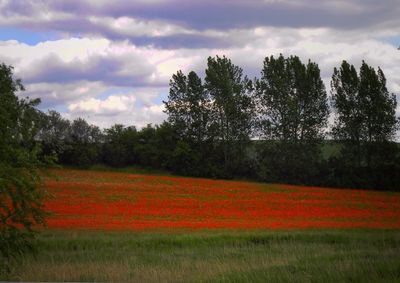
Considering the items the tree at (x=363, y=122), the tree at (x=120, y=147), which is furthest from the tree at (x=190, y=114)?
the tree at (x=363, y=122)

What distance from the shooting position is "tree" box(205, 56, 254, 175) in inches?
3187

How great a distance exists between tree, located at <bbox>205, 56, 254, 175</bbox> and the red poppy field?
30.1 meters

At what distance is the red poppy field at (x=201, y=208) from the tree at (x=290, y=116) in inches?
874

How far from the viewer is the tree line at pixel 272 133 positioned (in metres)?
69.4

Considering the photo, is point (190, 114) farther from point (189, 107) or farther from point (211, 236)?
point (211, 236)

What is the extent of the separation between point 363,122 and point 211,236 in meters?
53.4

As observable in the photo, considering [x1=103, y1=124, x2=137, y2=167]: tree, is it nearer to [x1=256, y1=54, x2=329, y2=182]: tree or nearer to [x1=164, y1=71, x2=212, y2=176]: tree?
[x1=164, y1=71, x2=212, y2=176]: tree

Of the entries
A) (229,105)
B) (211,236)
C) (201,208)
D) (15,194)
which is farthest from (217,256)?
(229,105)

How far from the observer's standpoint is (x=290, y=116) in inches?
2968

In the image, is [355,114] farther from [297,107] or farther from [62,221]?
[62,221]

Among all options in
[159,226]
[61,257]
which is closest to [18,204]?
[61,257]

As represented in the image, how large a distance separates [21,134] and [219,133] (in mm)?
67134

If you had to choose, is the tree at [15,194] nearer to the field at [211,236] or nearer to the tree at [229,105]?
the field at [211,236]

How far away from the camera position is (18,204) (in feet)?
44.9
